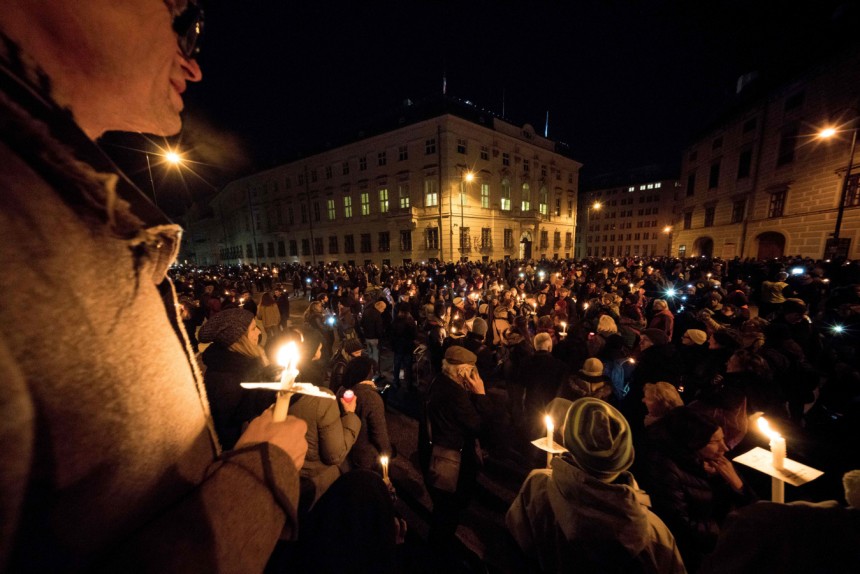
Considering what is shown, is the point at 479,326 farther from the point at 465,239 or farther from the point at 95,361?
the point at 465,239

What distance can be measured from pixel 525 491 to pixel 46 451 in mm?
2412

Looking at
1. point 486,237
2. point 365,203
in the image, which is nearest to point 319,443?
point 486,237

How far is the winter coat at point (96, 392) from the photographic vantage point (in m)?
0.49

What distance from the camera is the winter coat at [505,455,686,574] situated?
166cm

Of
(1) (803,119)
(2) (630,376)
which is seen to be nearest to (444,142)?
(1) (803,119)

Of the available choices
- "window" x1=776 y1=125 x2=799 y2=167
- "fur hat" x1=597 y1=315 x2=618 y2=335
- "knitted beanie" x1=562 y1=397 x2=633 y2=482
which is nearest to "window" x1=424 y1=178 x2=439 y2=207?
"window" x1=776 y1=125 x2=799 y2=167

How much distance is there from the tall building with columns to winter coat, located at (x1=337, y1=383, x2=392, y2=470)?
25505 millimetres

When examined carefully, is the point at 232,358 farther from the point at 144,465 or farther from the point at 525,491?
the point at 525,491

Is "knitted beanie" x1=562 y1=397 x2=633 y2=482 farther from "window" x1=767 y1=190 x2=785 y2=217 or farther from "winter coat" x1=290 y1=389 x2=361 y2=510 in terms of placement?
"window" x1=767 y1=190 x2=785 y2=217

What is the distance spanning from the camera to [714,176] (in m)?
24.8

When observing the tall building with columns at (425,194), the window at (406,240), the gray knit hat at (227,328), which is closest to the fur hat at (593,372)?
the gray knit hat at (227,328)

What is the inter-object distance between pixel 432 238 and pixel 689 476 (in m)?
27.1

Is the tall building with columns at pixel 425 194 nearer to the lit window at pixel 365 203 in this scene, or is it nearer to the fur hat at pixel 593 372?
the lit window at pixel 365 203

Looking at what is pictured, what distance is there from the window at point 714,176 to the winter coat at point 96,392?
33825mm
